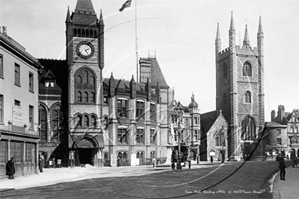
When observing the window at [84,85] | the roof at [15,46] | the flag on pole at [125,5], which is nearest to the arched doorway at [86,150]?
the window at [84,85]

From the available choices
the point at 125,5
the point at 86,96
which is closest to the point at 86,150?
the point at 86,96

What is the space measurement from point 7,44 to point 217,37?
32.7 feet

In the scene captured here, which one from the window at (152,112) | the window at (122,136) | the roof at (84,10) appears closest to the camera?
the roof at (84,10)

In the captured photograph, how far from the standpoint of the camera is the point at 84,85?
42594mm

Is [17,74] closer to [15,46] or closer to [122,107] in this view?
[15,46]

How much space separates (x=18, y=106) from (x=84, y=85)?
24354 mm

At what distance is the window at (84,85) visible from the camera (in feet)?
139

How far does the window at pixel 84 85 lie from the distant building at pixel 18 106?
18068 mm

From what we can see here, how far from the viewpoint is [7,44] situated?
17.0m

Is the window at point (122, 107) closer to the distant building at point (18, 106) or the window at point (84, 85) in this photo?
the window at point (84, 85)

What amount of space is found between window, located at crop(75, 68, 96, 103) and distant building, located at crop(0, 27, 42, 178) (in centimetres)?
1807

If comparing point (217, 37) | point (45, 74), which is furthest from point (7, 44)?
point (45, 74)

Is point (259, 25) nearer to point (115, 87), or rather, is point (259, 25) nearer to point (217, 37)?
point (217, 37)

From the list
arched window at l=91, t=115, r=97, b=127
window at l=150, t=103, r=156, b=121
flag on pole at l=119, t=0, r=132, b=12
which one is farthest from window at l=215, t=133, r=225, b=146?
flag on pole at l=119, t=0, r=132, b=12
